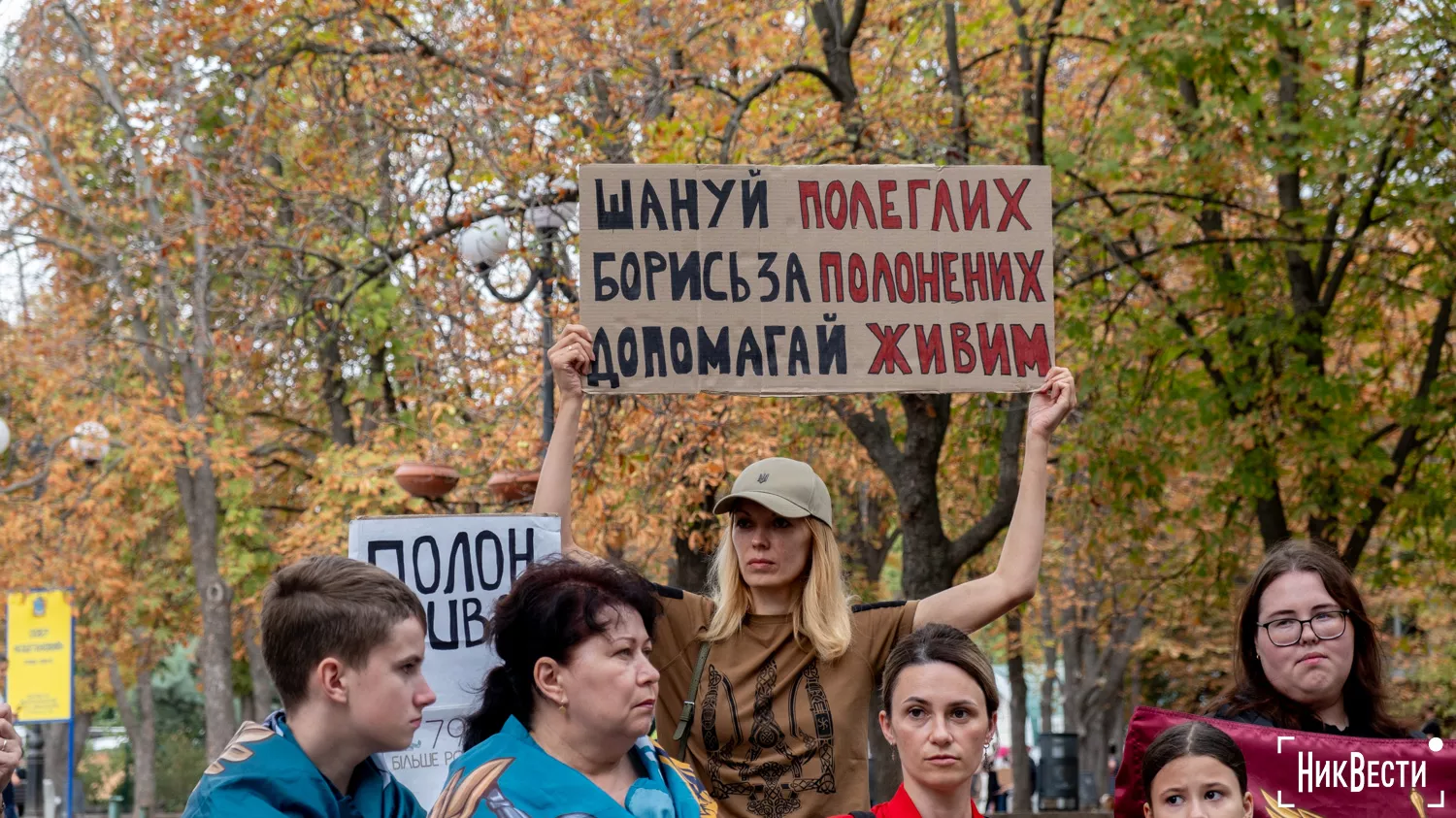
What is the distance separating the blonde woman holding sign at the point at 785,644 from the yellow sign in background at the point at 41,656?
33.1 feet

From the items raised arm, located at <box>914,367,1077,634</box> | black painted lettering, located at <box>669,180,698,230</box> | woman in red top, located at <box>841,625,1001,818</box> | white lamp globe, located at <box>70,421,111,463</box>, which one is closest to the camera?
woman in red top, located at <box>841,625,1001,818</box>

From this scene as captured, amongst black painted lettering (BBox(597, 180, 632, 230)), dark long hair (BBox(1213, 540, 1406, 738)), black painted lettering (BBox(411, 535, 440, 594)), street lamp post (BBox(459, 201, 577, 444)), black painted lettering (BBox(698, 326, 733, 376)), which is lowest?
dark long hair (BBox(1213, 540, 1406, 738))

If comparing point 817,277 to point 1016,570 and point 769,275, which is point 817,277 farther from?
point 1016,570

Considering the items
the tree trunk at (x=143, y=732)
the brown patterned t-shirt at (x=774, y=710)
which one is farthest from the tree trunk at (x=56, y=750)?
the brown patterned t-shirt at (x=774, y=710)

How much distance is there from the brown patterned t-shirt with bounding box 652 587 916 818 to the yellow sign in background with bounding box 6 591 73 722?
1007 cm

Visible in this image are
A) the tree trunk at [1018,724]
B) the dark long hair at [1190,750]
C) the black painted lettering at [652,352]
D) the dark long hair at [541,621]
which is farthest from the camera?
the tree trunk at [1018,724]

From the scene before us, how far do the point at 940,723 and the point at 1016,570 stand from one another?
0.89 meters

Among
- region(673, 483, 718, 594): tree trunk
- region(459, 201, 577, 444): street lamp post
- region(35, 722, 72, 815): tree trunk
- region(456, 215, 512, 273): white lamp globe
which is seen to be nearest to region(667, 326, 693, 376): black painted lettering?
region(459, 201, 577, 444): street lamp post

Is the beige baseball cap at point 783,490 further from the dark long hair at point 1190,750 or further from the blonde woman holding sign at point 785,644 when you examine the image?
the dark long hair at point 1190,750

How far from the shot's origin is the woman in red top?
3.08 metres

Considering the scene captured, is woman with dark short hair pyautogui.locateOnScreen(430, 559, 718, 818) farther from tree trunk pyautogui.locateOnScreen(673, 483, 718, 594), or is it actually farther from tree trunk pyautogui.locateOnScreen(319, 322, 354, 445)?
tree trunk pyautogui.locateOnScreen(319, 322, 354, 445)

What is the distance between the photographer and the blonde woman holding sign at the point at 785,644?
3.66 meters

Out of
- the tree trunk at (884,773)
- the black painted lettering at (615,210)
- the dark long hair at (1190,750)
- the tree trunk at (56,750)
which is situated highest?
the black painted lettering at (615,210)

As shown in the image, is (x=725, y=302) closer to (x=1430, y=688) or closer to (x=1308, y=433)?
(x=1308, y=433)
